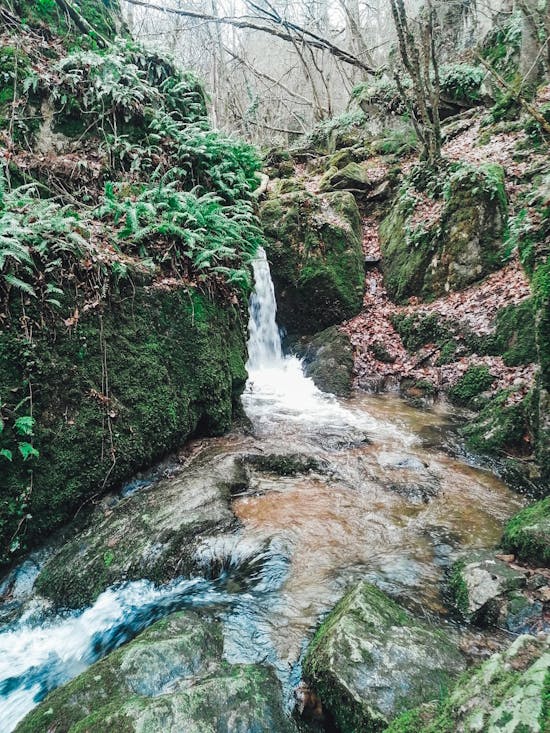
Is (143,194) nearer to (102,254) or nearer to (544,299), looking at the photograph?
(102,254)

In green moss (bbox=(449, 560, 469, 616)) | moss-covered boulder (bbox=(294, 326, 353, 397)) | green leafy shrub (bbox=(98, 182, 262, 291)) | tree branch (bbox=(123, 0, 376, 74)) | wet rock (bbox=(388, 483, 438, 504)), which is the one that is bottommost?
green moss (bbox=(449, 560, 469, 616))

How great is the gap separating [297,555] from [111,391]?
9.37 feet

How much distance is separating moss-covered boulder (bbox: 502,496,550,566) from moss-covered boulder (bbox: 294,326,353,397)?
5.36 m

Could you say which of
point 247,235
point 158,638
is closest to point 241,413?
point 247,235

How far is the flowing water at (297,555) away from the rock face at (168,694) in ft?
1.01

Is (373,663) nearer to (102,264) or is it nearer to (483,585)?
(483,585)

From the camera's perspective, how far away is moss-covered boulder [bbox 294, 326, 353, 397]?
9453 mm

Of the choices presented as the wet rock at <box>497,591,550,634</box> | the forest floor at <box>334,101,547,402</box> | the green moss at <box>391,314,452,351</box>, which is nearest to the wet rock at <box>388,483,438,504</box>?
the wet rock at <box>497,591,550,634</box>

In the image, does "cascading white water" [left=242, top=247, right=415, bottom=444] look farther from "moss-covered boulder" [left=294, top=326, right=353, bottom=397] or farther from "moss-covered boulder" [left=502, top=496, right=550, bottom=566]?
"moss-covered boulder" [left=502, top=496, right=550, bottom=566]

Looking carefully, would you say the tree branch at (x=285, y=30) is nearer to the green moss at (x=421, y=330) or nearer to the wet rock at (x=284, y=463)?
the green moss at (x=421, y=330)

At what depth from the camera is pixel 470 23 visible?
15734mm

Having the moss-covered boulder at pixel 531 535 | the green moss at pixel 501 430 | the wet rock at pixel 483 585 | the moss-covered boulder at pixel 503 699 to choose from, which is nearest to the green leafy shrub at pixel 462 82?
the green moss at pixel 501 430

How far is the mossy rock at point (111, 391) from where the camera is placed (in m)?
4.08

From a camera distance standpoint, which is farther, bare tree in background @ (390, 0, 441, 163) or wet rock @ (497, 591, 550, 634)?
bare tree in background @ (390, 0, 441, 163)
